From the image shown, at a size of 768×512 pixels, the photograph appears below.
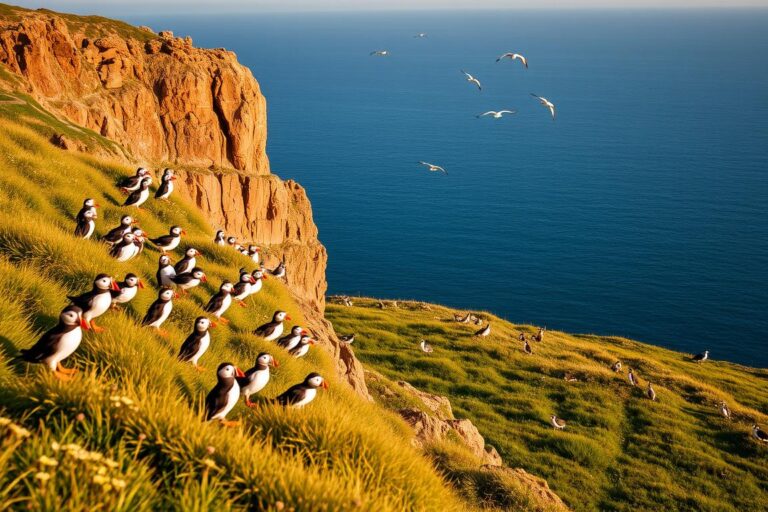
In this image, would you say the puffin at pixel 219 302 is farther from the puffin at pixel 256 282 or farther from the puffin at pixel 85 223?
the puffin at pixel 85 223

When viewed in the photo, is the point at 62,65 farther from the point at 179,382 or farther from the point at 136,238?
the point at 179,382

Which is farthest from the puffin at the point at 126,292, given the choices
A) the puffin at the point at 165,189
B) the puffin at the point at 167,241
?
the puffin at the point at 165,189

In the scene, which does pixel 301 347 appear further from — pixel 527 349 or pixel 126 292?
pixel 527 349

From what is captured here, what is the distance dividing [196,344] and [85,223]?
789 cm

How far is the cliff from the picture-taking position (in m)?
67.6

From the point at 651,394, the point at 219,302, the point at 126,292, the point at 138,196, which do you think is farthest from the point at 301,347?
the point at 651,394

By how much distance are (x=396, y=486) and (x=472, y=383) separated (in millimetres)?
37691

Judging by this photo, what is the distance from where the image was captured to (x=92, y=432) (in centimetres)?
697

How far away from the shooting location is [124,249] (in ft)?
52.4

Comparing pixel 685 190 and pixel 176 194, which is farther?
pixel 685 190

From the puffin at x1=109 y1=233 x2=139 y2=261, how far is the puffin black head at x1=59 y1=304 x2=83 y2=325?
24.2 ft

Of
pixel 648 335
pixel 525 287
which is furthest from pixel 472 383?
pixel 525 287

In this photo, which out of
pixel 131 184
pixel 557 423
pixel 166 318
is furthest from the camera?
pixel 557 423

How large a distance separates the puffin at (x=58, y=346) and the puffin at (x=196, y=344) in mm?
2985
